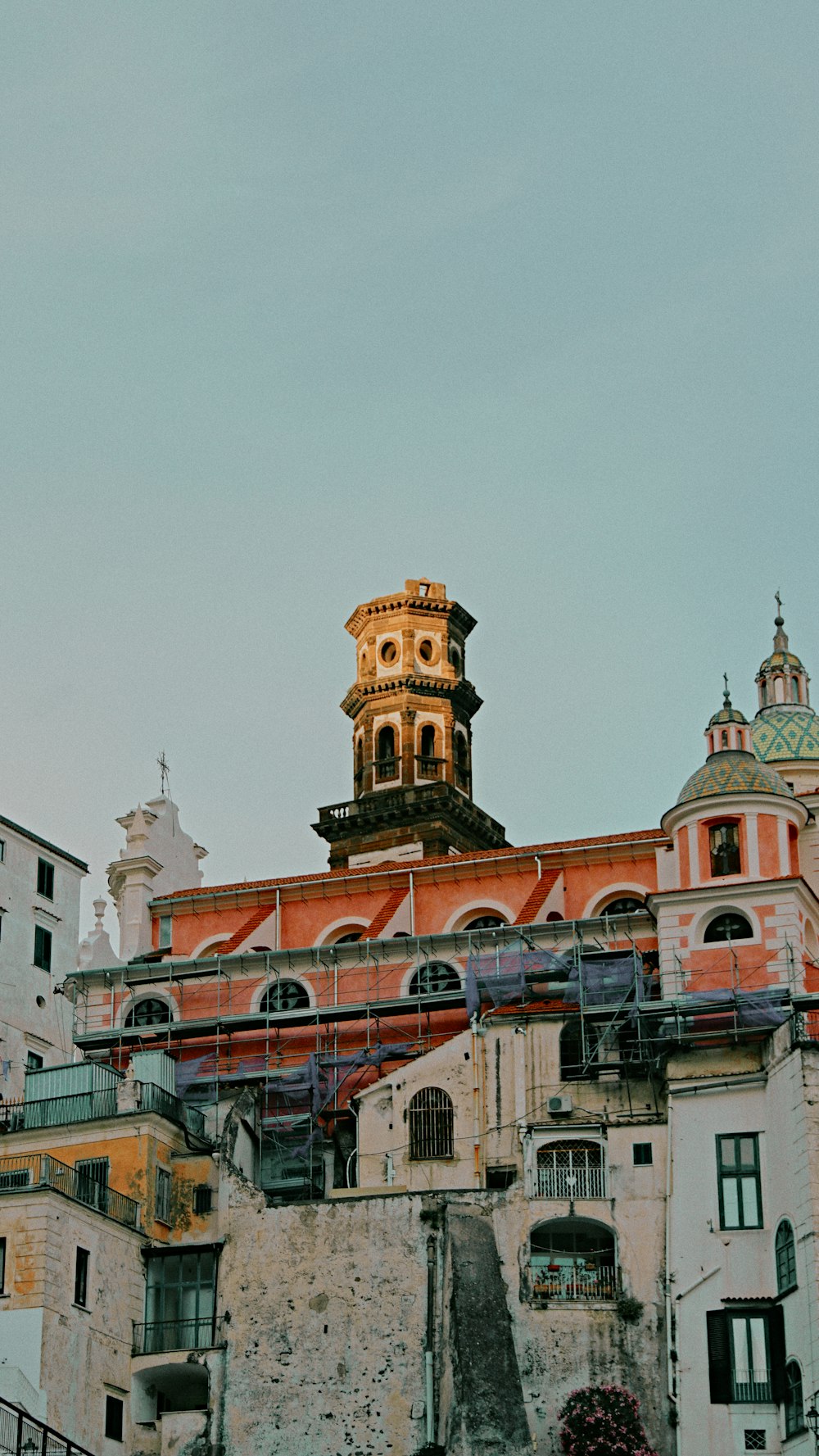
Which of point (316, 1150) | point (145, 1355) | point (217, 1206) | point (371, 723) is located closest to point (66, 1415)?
point (145, 1355)

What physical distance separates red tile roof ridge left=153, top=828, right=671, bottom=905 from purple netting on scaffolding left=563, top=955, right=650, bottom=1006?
5204mm

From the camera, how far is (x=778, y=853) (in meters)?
58.8

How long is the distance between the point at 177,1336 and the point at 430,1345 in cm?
622

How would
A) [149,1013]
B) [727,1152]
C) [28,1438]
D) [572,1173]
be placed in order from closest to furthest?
[28,1438]
[727,1152]
[572,1173]
[149,1013]

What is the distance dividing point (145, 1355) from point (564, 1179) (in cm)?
1061

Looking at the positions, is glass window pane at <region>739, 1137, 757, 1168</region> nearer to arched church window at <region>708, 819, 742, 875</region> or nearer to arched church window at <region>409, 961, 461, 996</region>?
arched church window at <region>708, 819, 742, 875</region>

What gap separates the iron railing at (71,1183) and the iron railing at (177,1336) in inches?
95.8

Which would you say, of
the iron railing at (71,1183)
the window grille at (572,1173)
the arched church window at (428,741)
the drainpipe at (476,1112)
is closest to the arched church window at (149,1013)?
the iron railing at (71,1183)

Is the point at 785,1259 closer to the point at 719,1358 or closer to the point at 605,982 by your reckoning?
the point at 719,1358

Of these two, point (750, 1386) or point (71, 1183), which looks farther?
point (71, 1183)

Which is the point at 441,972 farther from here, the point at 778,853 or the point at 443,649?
the point at 443,649

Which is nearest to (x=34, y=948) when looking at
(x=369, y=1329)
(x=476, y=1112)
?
(x=476, y=1112)

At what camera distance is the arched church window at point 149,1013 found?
65.8m

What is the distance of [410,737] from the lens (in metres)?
85.8
